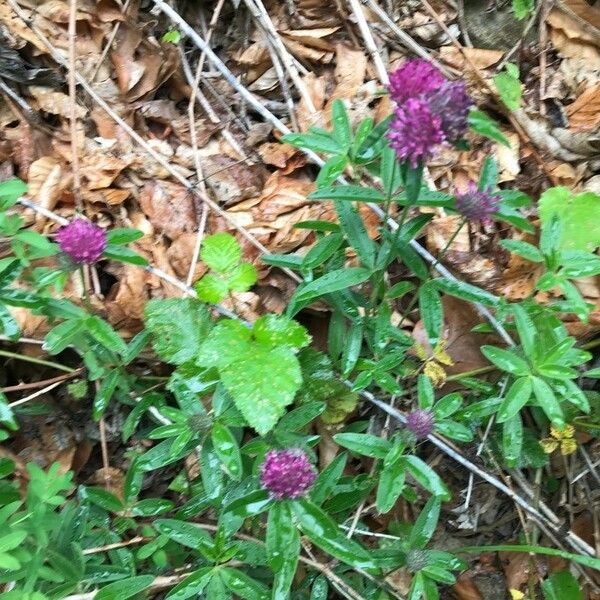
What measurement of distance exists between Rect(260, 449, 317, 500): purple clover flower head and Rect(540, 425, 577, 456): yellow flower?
0.79 metres

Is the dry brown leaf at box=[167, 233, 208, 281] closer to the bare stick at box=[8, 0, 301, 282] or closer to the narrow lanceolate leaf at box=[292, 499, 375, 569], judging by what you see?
the bare stick at box=[8, 0, 301, 282]

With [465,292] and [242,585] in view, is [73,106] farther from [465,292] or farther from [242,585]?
[242,585]

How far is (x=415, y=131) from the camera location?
110cm

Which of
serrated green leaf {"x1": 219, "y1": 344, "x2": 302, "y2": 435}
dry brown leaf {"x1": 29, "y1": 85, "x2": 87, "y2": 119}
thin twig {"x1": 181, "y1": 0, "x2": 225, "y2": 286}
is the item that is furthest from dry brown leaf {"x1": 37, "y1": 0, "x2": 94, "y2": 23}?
serrated green leaf {"x1": 219, "y1": 344, "x2": 302, "y2": 435}

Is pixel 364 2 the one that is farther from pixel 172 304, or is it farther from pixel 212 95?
pixel 172 304

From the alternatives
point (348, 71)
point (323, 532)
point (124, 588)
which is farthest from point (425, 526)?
point (348, 71)

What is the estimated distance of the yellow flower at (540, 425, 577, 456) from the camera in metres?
1.76

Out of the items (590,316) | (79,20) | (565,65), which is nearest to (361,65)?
(565,65)

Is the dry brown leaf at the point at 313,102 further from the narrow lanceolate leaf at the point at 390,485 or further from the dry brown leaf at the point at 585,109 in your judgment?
the narrow lanceolate leaf at the point at 390,485

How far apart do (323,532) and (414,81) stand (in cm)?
93

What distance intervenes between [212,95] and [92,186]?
1.80 feet

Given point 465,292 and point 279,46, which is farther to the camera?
point 279,46

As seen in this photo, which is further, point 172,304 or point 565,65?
point 565,65

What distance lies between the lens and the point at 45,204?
189 centimetres
